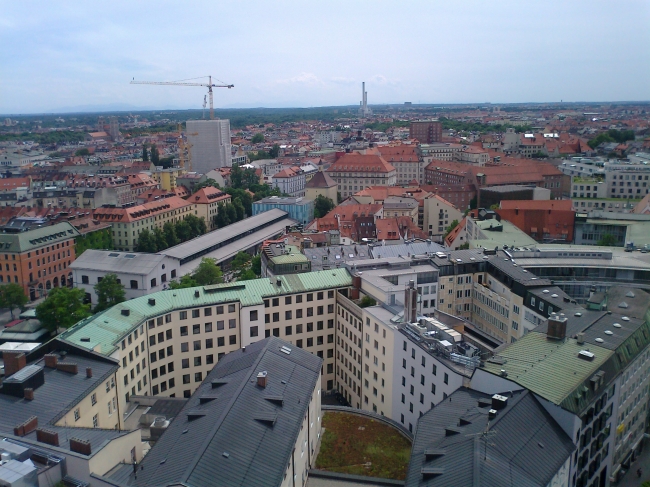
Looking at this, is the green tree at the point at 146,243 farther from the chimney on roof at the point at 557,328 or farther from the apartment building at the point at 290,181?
the chimney on roof at the point at 557,328

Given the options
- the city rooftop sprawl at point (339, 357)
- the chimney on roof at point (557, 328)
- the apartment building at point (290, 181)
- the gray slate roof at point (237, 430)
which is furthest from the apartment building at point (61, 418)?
the apartment building at point (290, 181)

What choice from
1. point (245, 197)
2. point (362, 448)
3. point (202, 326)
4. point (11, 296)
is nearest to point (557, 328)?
point (362, 448)

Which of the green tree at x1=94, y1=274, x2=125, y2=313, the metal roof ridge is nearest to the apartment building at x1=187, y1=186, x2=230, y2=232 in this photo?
the green tree at x1=94, y1=274, x2=125, y2=313

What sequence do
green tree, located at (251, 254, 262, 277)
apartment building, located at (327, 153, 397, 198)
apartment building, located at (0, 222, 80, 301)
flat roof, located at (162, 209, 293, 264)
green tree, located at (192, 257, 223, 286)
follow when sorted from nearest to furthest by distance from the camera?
green tree, located at (192, 257, 223, 286) < green tree, located at (251, 254, 262, 277) < apartment building, located at (0, 222, 80, 301) < flat roof, located at (162, 209, 293, 264) < apartment building, located at (327, 153, 397, 198)

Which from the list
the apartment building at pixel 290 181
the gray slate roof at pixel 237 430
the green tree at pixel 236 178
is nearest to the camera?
the gray slate roof at pixel 237 430

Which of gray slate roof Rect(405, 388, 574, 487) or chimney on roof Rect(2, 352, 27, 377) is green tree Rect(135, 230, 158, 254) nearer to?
chimney on roof Rect(2, 352, 27, 377)

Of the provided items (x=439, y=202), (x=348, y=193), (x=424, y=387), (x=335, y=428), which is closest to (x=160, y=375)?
(x=335, y=428)
